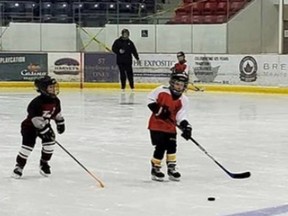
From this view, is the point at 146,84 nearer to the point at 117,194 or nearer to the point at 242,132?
the point at 242,132

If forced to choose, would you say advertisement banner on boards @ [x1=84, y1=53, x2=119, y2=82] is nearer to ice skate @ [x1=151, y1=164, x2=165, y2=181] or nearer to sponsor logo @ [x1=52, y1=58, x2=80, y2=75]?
sponsor logo @ [x1=52, y1=58, x2=80, y2=75]

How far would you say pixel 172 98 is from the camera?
18.4ft

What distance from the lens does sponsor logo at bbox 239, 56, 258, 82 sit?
1595 centimetres

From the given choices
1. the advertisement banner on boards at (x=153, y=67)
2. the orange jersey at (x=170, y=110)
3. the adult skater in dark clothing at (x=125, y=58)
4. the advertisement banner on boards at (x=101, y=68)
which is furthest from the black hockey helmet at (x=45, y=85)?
the advertisement banner on boards at (x=101, y=68)

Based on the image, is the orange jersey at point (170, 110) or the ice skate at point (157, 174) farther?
the ice skate at point (157, 174)

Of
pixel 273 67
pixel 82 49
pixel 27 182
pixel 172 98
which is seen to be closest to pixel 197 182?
pixel 172 98

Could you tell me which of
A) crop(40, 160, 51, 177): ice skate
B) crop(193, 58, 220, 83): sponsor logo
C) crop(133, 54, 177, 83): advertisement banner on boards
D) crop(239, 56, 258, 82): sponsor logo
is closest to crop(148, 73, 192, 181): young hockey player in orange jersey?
crop(40, 160, 51, 177): ice skate

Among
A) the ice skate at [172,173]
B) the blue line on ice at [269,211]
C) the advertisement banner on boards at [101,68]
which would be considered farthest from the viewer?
the advertisement banner on boards at [101,68]

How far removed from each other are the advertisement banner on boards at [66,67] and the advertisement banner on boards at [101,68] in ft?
0.90

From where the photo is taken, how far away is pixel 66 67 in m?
17.4

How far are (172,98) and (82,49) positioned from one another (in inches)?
497

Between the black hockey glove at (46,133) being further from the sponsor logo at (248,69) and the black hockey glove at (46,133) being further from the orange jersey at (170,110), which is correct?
the sponsor logo at (248,69)

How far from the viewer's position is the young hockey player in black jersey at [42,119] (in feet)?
18.5

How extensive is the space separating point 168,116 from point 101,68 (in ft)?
38.9
